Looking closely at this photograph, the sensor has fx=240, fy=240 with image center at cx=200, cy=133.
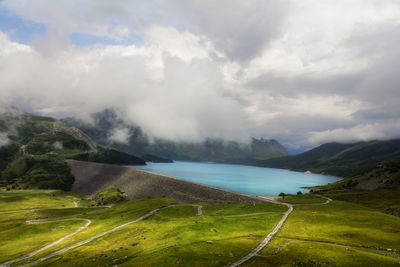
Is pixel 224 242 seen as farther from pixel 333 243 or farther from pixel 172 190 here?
pixel 172 190

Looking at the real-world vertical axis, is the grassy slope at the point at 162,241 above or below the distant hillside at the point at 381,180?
below

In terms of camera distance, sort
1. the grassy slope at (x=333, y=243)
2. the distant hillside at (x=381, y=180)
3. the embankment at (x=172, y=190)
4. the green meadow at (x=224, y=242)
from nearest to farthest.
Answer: the grassy slope at (x=333, y=243) < the green meadow at (x=224, y=242) < the embankment at (x=172, y=190) < the distant hillside at (x=381, y=180)

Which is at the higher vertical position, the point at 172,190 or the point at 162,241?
the point at 162,241

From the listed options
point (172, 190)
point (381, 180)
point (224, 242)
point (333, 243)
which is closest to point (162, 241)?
point (224, 242)

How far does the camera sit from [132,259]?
137 ft

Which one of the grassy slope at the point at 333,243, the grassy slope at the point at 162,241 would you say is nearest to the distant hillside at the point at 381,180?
the grassy slope at the point at 162,241

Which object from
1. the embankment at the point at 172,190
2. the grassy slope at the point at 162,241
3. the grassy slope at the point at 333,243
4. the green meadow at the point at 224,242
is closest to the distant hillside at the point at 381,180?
the embankment at the point at 172,190

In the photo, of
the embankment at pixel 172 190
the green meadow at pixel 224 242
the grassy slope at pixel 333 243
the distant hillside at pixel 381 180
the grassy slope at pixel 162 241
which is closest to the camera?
the grassy slope at pixel 333 243

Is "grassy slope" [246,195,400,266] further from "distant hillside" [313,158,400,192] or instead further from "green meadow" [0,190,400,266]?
"distant hillside" [313,158,400,192]

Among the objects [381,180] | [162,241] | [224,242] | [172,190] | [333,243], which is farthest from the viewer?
[381,180]

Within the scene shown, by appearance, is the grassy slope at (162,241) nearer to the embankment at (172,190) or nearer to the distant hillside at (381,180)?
the embankment at (172,190)

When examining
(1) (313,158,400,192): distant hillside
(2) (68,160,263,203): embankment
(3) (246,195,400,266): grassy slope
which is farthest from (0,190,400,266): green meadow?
(1) (313,158,400,192): distant hillside

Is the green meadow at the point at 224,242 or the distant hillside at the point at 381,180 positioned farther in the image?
the distant hillside at the point at 381,180

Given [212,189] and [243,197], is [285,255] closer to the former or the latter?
[243,197]
